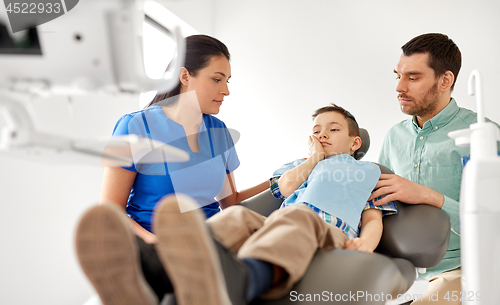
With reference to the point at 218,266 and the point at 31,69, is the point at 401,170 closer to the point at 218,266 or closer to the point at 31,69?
the point at 218,266

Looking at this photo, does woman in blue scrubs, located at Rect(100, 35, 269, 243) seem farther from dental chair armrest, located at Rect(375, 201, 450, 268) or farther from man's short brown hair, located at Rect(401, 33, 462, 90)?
man's short brown hair, located at Rect(401, 33, 462, 90)

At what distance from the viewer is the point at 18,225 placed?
127cm

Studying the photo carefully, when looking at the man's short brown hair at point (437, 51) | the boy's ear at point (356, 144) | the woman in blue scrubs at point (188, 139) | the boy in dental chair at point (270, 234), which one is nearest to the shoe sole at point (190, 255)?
the boy in dental chair at point (270, 234)

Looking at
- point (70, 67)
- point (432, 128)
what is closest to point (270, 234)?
point (70, 67)

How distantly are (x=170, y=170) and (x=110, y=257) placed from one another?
552mm

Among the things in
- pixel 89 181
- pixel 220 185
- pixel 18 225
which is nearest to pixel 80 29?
pixel 220 185

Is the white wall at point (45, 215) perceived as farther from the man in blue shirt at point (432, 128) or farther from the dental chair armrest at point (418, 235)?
the man in blue shirt at point (432, 128)

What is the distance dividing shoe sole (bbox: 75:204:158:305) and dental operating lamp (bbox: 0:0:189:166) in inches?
4.2

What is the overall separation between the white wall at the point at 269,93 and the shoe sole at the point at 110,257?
0.89 metres

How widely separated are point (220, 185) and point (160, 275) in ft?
2.12

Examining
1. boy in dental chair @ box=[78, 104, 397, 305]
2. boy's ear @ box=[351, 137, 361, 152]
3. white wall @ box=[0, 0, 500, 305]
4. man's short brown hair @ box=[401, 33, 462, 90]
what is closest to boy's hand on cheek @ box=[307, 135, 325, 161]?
boy in dental chair @ box=[78, 104, 397, 305]

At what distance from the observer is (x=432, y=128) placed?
4.36ft

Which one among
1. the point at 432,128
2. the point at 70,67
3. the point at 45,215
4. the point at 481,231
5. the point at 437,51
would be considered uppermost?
the point at 437,51

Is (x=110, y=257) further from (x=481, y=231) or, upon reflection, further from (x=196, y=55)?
(x=196, y=55)
